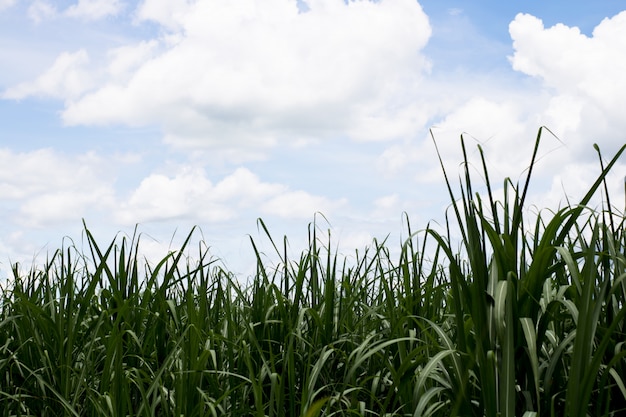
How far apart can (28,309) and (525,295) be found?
2.27 meters

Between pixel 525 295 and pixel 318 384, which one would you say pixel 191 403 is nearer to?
pixel 318 384

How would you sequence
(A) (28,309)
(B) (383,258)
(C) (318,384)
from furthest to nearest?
1. (B) (383,258)
2. (A) (28,309)
3. (C) (318,384)

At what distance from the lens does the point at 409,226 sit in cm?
335

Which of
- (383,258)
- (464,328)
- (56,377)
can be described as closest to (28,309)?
(56,377)

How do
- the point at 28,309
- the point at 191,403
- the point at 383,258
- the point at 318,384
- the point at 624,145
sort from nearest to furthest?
1. the point at 624,145
2. the point at 191,403
3. the point at 318,384
4. the point at 28,309
5. the point at 383,258

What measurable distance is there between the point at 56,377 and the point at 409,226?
1736mm

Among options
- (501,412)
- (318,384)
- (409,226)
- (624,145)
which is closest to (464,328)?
(501,412)

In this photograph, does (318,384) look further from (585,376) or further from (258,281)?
(585,376)

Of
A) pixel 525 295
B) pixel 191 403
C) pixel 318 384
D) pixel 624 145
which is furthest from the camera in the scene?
pixel 318 384

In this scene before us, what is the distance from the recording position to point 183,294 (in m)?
3.70

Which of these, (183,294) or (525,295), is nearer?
(525,295)

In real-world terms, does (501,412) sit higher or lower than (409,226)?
lower

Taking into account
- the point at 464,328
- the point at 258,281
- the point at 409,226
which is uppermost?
the point at 409,226

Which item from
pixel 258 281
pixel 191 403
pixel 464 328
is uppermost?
pixel 258 281
